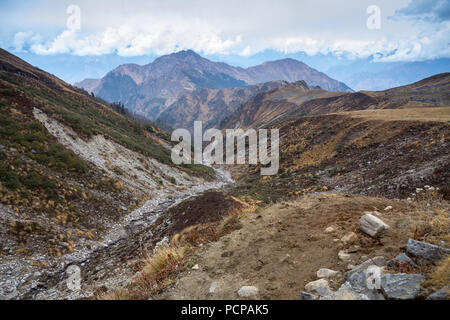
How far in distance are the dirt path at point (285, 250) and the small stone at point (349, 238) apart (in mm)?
104

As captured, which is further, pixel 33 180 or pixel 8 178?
pixel 33 180

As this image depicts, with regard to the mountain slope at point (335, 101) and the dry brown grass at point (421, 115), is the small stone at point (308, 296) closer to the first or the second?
the dry brown grass at point (421, 115)

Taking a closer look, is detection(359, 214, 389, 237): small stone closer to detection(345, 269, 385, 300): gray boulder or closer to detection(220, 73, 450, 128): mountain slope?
detection(345, 269, 385, 300): gray boulder

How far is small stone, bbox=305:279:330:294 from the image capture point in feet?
13.1

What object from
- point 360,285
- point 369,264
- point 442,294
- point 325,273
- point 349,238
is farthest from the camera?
point 349,238

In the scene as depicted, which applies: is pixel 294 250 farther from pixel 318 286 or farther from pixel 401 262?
pixel 401 262

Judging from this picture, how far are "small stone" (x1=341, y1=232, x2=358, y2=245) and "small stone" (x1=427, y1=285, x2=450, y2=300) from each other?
2.36 m

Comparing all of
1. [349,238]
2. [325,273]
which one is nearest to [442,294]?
[325,273]

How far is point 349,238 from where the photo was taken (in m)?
5.60

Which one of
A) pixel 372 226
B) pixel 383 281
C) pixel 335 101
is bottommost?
pixel 383 281

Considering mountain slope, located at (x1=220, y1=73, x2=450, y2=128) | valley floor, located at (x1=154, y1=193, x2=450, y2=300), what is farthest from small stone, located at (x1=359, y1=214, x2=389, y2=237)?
mountain slope, located at (x1=220, y1=73, x2=450, y2=128)

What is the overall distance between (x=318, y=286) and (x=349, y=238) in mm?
1988

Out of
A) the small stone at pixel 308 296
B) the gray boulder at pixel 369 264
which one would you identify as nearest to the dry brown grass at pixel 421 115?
the gray boulder at pixel 369 264
